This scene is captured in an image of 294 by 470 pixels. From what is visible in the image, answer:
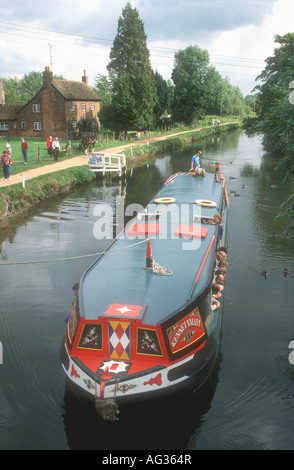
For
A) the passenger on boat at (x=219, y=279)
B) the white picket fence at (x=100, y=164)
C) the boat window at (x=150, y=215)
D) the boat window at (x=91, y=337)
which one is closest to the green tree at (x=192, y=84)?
the white picket fence at (x=100, y=164)

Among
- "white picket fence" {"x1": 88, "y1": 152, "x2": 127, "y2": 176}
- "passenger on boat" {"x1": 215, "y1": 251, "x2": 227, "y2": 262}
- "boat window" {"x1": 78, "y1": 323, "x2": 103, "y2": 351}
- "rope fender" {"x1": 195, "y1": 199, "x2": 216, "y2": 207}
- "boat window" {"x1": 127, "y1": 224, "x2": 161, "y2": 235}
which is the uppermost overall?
"white picket fence" {"x1": 88, "y1": 152, "x2": 127, "y2": 176}

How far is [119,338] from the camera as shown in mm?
8133

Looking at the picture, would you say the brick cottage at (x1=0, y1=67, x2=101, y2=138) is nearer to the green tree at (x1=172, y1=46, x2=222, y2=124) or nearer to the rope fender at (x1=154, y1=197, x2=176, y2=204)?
the green tree at (x1=172, y1=46, x2=222, y2=124)

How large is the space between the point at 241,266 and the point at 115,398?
31.4 feet

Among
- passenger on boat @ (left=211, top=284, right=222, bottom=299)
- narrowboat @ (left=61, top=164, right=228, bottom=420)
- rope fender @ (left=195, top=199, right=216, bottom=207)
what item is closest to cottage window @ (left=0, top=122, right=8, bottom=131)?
rope fender @ (left=195, top=199, right=216, bottom=207)

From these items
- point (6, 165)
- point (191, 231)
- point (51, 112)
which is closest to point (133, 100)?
point (51, 112)

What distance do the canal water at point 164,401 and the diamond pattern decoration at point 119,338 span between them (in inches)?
41.8

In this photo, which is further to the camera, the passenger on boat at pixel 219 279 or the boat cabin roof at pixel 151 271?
the passenger on boat at pixel 219 279

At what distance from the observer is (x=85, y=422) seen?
850cm

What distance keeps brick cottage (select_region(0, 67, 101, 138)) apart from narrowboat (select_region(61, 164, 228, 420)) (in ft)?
146

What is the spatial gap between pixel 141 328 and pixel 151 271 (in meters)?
2.50

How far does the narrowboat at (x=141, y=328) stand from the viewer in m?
7.84

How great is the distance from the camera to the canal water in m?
8.16
